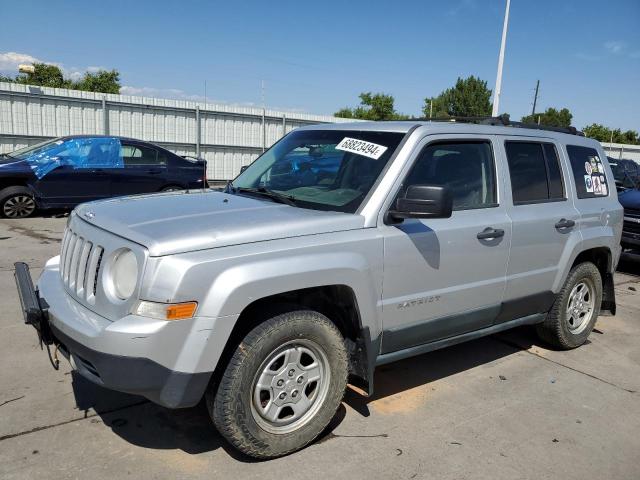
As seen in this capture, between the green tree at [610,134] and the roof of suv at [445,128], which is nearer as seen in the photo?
the roof of suv at [445,128]

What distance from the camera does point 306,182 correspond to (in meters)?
3.80

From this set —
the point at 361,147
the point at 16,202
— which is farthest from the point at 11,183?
the point at 361,147

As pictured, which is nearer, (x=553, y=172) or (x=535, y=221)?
(x=535, y=221)

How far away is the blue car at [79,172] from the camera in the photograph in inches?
408

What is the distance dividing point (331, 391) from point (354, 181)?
1.31m

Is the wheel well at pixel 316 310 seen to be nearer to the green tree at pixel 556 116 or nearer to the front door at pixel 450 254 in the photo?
the front door at pixel 450 254

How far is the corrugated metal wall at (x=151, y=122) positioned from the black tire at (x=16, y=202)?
525 centimetres

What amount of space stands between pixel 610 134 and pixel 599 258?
252ft

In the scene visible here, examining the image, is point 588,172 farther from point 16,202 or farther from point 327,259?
point 16,202

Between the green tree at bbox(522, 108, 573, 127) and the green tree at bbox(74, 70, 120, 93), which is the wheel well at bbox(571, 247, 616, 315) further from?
the green tree at bbox(522, 108, 573, 127)

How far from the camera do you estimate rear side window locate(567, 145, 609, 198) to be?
15.8 ft

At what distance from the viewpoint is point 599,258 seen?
204 inches

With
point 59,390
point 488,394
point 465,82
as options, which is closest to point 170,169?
point 59,390

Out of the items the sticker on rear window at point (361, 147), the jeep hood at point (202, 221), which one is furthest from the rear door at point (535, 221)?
the jeep hood at point (202, 221)
